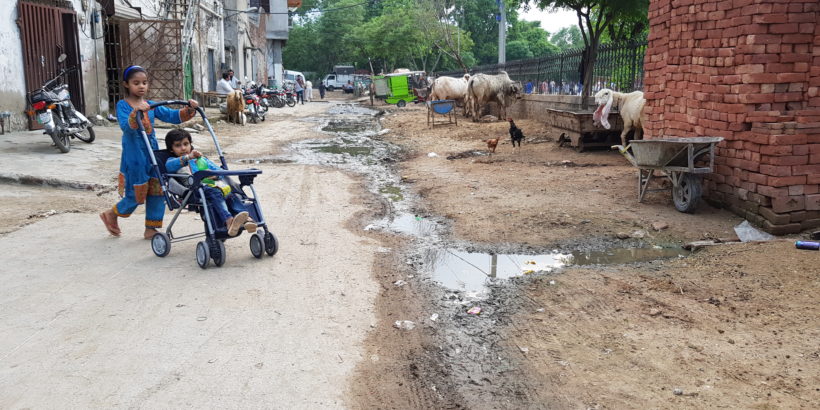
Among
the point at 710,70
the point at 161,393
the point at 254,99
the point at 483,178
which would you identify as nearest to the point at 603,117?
the point at 483,178

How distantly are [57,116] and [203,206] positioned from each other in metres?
6.78

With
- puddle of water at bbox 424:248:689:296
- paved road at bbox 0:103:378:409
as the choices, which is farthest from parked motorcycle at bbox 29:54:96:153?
puddle of water at bbox 424:248:689:296

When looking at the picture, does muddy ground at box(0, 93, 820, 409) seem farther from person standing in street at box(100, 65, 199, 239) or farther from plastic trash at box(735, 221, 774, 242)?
person standing in street at box(100, 65, 199, 239)

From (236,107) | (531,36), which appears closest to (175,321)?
(236,107)

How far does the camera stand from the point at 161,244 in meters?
4.98

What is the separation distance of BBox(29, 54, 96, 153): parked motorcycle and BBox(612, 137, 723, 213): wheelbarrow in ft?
27.9

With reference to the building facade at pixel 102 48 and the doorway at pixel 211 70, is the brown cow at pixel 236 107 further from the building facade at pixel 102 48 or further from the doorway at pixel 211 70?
the doorway at pixel 211 70

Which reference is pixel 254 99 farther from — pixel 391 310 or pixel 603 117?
pixel 391 310

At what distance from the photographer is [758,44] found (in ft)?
19.5

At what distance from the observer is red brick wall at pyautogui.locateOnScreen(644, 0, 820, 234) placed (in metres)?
5.75

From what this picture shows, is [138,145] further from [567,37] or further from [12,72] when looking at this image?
[567,37]

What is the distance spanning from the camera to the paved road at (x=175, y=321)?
2840mm

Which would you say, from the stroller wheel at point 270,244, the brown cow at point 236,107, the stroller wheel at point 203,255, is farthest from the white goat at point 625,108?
the brown cow at point 236,107

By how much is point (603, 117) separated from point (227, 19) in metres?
27.2
